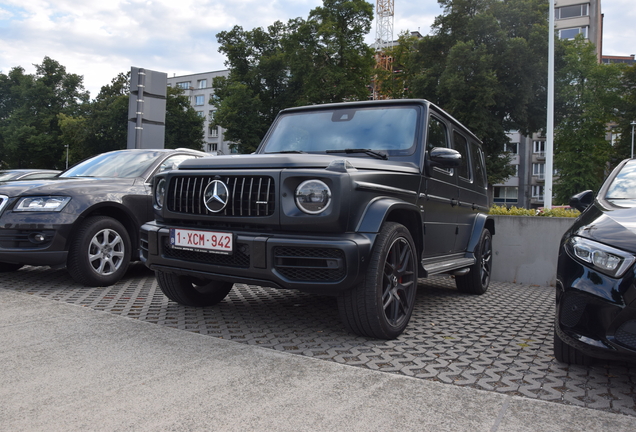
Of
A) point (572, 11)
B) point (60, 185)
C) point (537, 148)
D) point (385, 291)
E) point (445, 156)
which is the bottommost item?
point (385, 291)

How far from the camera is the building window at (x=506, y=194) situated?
216ft

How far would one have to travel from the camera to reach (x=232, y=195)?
376 cm

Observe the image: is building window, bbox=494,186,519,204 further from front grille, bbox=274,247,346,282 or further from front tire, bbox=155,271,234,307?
front grille, bbox=274,247,346,282

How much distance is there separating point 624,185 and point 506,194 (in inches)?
2588

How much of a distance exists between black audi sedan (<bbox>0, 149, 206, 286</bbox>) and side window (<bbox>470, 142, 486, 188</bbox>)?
362 cm

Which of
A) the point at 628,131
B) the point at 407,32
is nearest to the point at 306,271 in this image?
the point at 407,32

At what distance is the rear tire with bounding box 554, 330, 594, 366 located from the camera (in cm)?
350

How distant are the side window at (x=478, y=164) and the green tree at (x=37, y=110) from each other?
52335 mm

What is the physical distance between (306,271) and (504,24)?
3132cm

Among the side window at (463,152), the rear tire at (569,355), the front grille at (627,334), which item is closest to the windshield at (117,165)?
the side window at (463,152)

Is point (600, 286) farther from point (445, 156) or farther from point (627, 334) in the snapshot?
point (445, 156)

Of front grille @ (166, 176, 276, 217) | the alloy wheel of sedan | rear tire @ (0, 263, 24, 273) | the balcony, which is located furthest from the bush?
the balcony

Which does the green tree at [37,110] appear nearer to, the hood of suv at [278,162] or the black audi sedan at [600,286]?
the hood of suv at [278,162]

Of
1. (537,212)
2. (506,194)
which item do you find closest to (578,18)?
(506,194)
